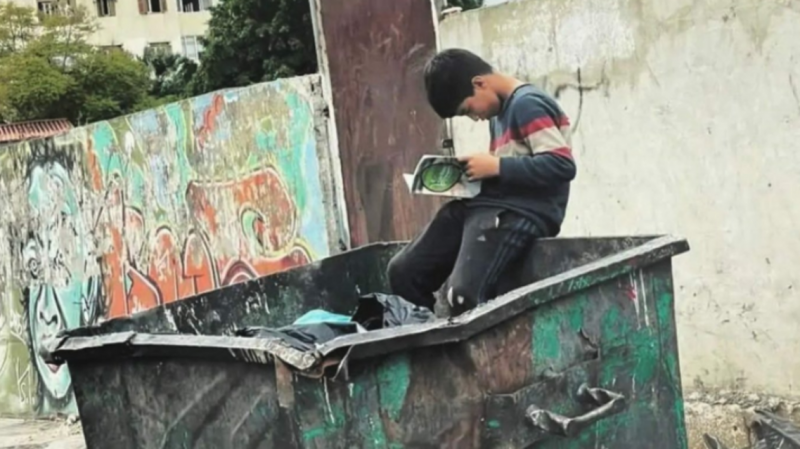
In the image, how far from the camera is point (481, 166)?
3.59m

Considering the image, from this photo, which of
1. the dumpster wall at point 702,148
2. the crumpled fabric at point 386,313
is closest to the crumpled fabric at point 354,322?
the crumpled fabric at point 386,313

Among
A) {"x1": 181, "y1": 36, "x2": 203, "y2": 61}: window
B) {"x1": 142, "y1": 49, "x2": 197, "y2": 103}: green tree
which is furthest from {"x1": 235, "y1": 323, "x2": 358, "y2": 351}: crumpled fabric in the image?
{"x1": 181, "y1": 36, "x2": 203, "y2": 61}: window

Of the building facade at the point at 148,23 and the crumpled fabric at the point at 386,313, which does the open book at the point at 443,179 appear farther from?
the building facade at the point at 148,23

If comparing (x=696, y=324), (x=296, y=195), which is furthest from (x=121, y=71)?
(x=696, y=324)

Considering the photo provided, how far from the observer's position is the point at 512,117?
148 inches

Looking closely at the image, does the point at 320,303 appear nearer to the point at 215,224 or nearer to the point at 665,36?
the point at 665,36

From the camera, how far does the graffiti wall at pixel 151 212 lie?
24.6 ft

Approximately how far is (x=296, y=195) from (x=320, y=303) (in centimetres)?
332

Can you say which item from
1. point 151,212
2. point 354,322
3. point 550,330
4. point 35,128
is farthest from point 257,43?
point 550,330

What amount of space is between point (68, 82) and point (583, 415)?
38.1m

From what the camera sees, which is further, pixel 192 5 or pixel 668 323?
pixel 192 5

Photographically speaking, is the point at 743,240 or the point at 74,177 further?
the point at 74,177

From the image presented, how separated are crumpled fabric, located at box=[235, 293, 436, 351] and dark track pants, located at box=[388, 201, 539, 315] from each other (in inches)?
6.8

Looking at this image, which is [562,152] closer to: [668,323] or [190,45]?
[668,323]
